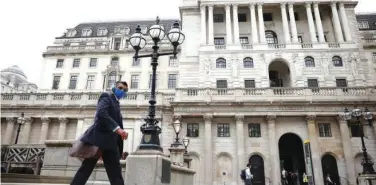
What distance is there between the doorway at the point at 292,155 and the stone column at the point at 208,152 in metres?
8.50

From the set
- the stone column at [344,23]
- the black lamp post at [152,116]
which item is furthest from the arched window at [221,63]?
the black lamp post at [152,116]

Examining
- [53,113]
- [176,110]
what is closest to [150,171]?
[176,110]

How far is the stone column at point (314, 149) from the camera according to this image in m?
24.7

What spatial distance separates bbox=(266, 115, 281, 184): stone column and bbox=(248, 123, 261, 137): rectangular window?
1255 mm

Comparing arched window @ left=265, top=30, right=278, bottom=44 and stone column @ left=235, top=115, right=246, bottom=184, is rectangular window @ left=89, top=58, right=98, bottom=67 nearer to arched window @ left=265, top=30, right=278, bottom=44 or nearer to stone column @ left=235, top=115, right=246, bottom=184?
stone column @ left=235, top=115, right=246, bottom=184

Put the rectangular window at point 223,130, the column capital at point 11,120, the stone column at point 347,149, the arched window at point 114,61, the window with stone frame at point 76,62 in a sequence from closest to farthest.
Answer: the stone column at point 347,149
the rectangular window at point 223,130
the column capital at point 11,120
the arched window at point 114,61
the window with stone frame at point 76,62

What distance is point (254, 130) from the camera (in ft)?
92.3

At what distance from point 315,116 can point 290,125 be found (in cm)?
257

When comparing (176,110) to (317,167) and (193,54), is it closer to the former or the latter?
(193,54)

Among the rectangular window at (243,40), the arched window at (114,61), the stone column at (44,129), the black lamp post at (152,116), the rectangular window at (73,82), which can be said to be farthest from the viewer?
the arched window at (114,61)

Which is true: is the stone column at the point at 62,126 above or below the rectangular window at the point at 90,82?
below

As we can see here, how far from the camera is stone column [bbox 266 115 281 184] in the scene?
25.1 metres

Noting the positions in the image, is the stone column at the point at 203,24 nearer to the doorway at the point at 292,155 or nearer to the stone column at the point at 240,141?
the stone column at the point at 240,141

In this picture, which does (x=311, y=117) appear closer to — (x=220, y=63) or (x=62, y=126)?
(x=220, y=63)
